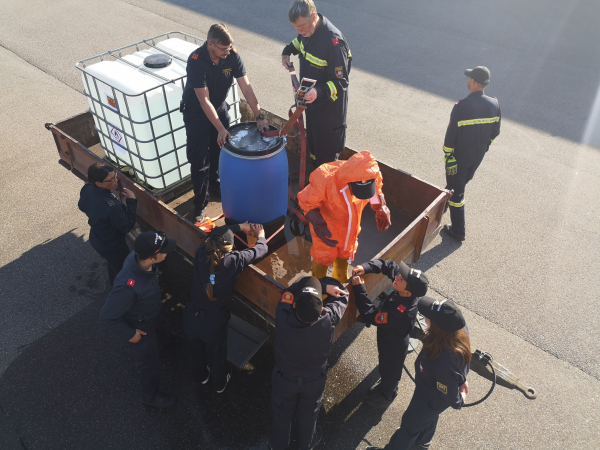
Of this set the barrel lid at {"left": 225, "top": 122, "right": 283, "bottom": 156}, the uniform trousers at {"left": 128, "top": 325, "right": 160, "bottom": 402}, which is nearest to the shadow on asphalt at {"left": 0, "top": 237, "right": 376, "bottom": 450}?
the uniform trousers at {"left": 128, "top": 325, "right": 160, "bottom": 402}

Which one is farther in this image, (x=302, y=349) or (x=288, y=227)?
(x=288, y=227)

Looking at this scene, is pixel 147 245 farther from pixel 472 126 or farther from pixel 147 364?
pixel 472 126

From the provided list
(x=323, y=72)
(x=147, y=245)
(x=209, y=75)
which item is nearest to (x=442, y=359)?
(x=147, y=245)

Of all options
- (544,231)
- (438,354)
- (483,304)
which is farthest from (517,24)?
(438,354)

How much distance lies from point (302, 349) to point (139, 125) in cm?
287

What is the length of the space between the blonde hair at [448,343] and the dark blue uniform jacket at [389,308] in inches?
13.2

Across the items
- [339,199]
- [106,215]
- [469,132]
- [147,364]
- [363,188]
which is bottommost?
[147,364]

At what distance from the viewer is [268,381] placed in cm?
412

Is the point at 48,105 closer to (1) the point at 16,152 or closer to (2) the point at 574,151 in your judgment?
(1) the point at 16,152

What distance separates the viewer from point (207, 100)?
4160mm

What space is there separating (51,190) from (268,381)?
442 cm

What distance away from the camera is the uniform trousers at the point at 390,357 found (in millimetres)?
Result: 3629

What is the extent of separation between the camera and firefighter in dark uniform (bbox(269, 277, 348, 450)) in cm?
304

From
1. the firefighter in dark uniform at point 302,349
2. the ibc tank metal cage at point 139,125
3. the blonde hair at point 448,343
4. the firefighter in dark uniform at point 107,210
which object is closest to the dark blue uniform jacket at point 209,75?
the ibc tank metal cage at point 139,125
